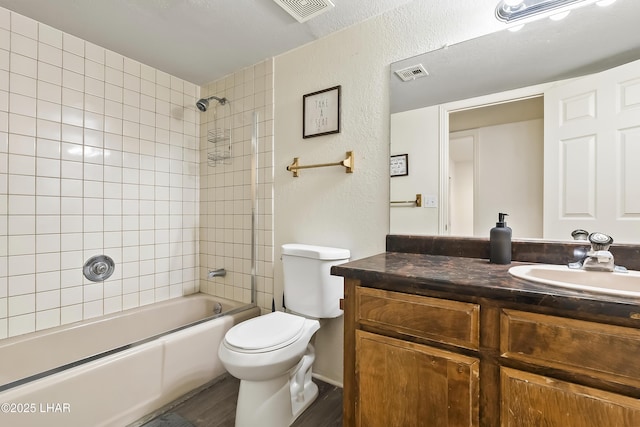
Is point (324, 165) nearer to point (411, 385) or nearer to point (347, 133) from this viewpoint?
point (347, 133)

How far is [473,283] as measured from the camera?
81 cm

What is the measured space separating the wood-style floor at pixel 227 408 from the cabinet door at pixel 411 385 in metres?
0.58

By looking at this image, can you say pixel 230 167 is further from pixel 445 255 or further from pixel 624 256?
pixel 624 256

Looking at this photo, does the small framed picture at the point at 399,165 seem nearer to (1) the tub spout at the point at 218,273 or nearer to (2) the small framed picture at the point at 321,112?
(2) the small framed picture at the point at 321,112

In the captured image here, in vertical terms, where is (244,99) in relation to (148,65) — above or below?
below

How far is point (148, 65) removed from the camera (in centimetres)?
215

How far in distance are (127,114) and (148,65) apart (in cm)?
42

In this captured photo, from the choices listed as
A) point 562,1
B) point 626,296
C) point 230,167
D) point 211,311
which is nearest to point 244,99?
point 230,167

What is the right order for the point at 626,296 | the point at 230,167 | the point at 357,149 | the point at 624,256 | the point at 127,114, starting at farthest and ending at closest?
Answer: the point at 230,167 < the point at 127,114 < the point at 357,149 < the point at 624,256 < the point at 626,296

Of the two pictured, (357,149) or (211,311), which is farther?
(211,311)

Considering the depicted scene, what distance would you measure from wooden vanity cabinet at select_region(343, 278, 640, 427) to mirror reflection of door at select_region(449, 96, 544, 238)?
1.99 ft

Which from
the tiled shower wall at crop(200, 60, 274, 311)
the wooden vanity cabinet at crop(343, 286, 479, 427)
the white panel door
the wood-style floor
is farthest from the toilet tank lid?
the white panel door

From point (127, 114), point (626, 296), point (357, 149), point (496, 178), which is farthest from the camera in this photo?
point (127, 114)

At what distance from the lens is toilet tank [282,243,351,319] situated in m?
1.56
